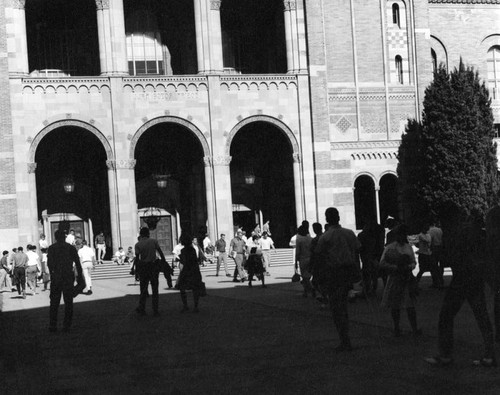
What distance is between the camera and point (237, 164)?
42.0 m

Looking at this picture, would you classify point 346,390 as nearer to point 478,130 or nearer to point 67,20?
point 478,130

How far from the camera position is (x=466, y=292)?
10234mm

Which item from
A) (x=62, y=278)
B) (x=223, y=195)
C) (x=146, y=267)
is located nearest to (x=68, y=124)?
(x=223, y=195)

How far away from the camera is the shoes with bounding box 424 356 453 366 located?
10.4 metres

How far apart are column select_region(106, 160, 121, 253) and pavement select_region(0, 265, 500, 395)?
1604cm

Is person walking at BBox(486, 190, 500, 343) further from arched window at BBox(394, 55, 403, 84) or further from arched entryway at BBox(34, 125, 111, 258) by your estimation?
arched window at BBox(394, 55, 403, 84)

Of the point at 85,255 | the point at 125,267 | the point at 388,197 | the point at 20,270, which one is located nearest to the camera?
the point at 85,255

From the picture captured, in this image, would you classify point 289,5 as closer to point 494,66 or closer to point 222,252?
point 494,66

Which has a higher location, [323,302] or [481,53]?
[481,53]

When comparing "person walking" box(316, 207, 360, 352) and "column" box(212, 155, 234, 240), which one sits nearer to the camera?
"person walking" box(316, 207, 360, 352)

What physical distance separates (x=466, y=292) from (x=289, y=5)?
29.8 metres

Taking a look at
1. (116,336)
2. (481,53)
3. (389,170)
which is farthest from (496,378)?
(481,53)

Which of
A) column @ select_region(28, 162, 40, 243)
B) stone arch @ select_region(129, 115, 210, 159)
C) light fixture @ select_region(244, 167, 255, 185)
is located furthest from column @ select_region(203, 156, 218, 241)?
column @ select_region(28, 162, 40, 243)

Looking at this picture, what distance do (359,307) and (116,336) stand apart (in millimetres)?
5252
